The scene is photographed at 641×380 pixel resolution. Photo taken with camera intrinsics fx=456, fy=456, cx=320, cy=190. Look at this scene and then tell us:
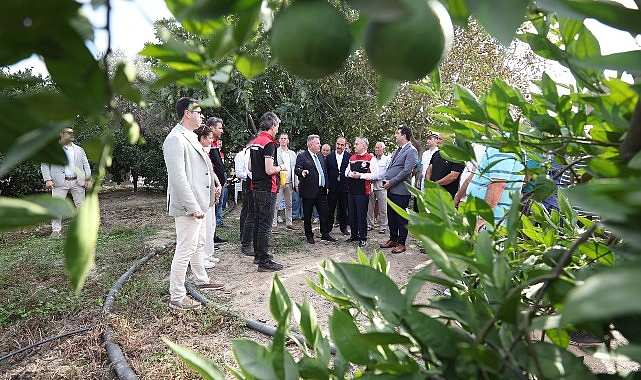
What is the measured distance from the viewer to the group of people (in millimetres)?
3477

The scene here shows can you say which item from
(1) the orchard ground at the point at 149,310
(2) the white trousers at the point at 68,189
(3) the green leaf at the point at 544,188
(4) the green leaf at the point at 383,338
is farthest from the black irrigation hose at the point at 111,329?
(2) the white trousers at the point at 68,189

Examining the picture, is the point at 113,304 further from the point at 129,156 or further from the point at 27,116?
the point at 129,156

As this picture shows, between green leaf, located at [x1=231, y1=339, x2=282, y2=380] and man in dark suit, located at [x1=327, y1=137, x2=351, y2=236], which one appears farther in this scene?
man in dark suit, located at [x1=327, y1=137, x2=351, y2=236]

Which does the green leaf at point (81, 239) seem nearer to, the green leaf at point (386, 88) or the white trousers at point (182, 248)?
the green leaf at point (386, 88)

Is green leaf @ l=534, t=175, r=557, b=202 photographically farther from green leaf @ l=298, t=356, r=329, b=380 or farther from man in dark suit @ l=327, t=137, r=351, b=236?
man in dark suit @ l=327, t=137, r=351, b=236

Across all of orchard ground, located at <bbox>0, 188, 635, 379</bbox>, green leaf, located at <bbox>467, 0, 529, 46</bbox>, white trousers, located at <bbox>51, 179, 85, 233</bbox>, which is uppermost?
green leaf, located at <bbox>467, 0, 529, 46</bbox>

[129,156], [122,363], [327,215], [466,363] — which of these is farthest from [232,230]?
[129,156]

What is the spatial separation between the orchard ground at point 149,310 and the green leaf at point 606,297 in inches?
51.1

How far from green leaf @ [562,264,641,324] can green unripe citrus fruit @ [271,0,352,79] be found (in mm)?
295

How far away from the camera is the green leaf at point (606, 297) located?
0.75 feet

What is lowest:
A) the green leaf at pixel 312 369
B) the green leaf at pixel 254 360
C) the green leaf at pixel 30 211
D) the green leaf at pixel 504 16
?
the green leaf at pixel 312 369

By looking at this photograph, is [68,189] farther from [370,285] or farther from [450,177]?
[370,285]


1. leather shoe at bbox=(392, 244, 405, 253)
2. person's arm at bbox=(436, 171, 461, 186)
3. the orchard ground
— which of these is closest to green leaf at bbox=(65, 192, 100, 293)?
the orchard ground

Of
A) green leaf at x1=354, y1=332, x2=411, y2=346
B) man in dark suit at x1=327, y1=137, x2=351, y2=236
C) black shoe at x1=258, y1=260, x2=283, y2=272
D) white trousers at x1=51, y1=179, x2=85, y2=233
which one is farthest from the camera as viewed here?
man in dark suit at x1=327, y1=137, x2=351, y2=236
